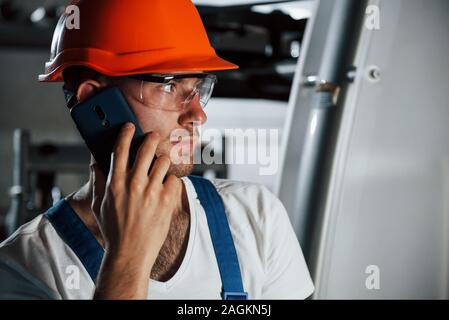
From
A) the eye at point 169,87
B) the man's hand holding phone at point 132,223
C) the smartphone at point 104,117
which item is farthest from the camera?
the eye at point 169,87

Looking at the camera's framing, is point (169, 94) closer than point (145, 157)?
No

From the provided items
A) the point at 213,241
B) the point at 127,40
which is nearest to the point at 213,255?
the point at 213,241

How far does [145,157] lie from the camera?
1171 mm

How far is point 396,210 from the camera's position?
1.86 metres

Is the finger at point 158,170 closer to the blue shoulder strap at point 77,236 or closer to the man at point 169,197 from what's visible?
the man at point 169,197

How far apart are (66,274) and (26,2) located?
3377mm

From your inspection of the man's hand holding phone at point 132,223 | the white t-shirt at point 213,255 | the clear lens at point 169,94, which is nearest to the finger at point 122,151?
the man's hand holding phone at point 132,223

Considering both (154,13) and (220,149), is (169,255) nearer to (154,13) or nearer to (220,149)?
(154,13)

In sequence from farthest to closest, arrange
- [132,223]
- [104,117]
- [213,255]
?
[213,255] < [104,117] < [132,223]

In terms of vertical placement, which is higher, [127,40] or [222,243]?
[127,40]

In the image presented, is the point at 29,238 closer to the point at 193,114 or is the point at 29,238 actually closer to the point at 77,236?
the point at 77,236

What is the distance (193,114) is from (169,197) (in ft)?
0.83

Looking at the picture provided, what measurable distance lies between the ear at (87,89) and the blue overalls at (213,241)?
228mm

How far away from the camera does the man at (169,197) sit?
129 centimetres
